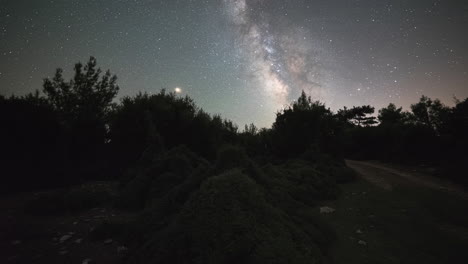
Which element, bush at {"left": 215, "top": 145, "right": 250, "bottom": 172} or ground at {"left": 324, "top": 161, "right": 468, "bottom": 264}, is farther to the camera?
bush at {"left": 215, "top": 145, "right": 250, "bottom": 172}

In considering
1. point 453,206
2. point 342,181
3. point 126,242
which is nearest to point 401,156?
point 342,181

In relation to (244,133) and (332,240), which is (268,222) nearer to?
(332,240)

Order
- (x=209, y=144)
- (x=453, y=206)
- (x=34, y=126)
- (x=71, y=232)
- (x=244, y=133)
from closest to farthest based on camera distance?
1. (x=71, y=232)
2. (x=453, y=206)
3. (x=34, y=126)
4. (x=209, y=144)
5. (x=244, y=133)

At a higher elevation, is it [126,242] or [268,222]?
[268,222]

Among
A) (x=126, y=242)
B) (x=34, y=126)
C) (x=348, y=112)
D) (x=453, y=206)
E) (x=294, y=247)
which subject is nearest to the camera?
(x=294, y=247)

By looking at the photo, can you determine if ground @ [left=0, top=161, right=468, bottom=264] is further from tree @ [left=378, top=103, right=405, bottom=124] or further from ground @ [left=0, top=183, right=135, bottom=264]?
tree @ [left=378, top=103, right=405, bottom=124]

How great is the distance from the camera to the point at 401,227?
6.80 metres

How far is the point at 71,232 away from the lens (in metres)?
6.87

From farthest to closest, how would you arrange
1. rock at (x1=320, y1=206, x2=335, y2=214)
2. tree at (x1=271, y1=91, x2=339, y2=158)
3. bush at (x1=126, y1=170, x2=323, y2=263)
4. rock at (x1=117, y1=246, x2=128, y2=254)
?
tree at (x1=271, y1=91, x2=339, y2=158) < rock at (x1=320, y1=206, x2=335, y2=214) < rock at (x1=117, y1=246, x2=128, y2=254) < bush at (x1=126, y1=170, x2=323, y2=263)

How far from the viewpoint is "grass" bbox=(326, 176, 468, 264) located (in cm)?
515

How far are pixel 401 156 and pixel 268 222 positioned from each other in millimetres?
23414

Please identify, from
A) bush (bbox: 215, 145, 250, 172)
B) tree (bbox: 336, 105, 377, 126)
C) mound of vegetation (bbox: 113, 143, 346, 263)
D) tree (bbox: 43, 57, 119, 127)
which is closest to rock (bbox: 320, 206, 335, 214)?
mound of vegetation (bbox: 113, 143, 346, 263)

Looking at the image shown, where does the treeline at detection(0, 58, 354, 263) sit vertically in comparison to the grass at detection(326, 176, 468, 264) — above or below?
above

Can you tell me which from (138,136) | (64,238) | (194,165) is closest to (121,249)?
(64,238)
